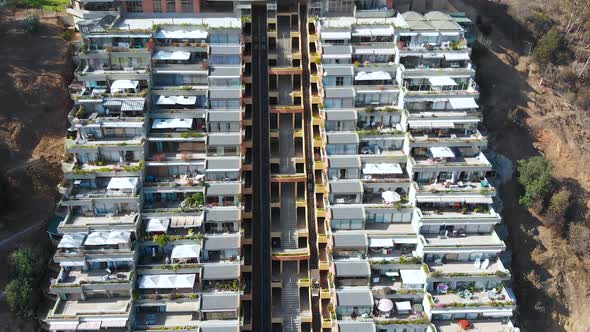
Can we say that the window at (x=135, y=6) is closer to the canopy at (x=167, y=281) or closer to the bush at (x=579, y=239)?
the canopy at (x=167, y=281)

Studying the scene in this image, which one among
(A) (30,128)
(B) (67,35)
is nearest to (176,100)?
(A) (30,128)

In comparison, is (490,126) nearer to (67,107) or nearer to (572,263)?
(572,263)

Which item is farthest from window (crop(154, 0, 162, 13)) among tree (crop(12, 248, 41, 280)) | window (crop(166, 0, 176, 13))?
tree (crop(12, 248, 41, 280))

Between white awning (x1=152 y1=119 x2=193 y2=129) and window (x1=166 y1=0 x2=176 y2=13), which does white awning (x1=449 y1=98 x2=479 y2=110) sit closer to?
white awning (x1=152 y1=119 x2=193 y2=129)

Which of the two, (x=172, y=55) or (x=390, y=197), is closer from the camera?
(x=390, y=197)

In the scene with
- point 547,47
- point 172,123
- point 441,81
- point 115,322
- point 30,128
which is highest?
point 547,47

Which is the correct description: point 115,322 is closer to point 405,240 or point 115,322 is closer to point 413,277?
point 413,277

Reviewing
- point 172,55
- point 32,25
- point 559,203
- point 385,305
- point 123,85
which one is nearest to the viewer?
point 385,305
